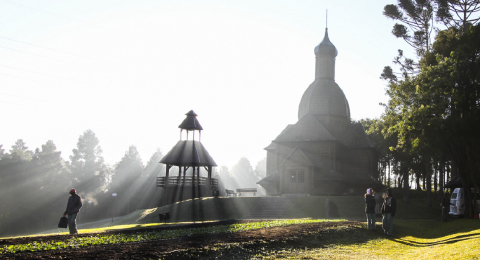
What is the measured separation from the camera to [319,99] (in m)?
56.6

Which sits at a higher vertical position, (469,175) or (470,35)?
(470,35)

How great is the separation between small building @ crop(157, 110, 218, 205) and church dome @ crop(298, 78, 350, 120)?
1534 centimetres

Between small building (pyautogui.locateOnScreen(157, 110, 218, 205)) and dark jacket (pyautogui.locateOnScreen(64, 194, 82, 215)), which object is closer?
dark jacket (pyautogui.locateOnScreen(64, 194, 82, 215))

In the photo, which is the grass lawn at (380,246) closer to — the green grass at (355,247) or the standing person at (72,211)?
the green grass at (355,247)

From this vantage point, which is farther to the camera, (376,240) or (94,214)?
(94,214)

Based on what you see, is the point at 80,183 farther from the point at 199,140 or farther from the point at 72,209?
the point at 72,209

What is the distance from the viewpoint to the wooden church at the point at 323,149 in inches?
1863

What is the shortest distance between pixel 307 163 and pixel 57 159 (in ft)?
191

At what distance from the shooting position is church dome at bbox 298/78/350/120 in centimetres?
5631

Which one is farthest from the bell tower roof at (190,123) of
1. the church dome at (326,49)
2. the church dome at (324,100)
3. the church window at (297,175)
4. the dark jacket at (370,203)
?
the dark jacket at (370,203)

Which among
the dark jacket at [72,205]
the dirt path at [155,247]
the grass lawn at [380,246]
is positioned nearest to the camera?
the dirt path at [155,247]

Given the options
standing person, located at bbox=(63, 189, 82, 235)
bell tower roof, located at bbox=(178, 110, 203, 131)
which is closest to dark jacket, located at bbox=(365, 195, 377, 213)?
standing person, located at bbox=(63, 189, 82, 235)

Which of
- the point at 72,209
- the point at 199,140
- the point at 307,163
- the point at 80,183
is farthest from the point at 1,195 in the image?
the point at 72,209

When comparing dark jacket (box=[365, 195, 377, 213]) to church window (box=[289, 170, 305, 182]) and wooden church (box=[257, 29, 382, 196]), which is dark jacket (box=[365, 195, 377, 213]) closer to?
wooden church (box=[257, 29, 382, 196])
